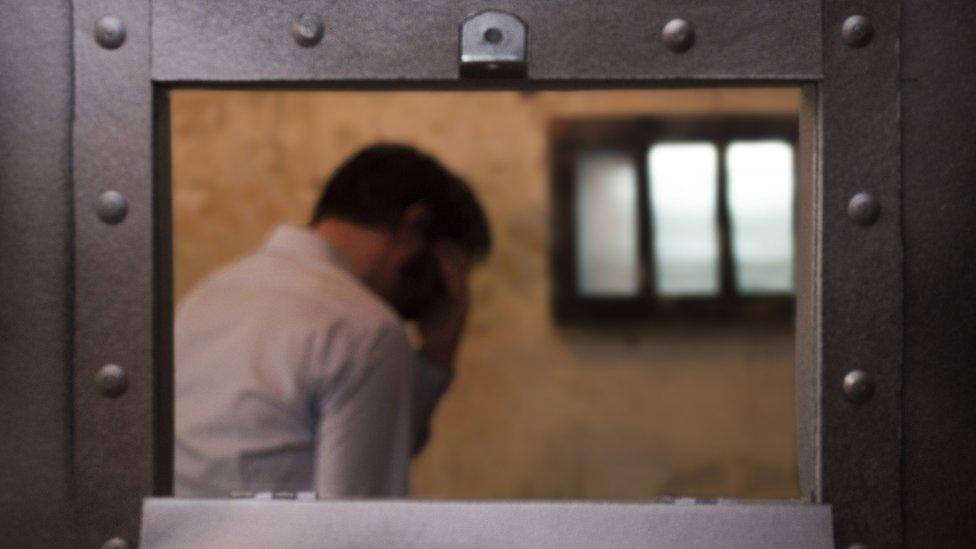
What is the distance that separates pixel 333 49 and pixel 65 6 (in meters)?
0.18

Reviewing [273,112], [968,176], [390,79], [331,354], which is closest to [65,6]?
[390,79]

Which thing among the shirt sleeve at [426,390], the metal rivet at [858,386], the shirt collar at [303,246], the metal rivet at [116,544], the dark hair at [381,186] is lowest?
the shirt sleeve at [426,390]

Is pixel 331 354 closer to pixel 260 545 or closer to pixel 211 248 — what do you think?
pixel 260 545

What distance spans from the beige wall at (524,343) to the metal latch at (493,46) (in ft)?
7.16

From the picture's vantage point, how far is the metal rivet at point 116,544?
0.78 m

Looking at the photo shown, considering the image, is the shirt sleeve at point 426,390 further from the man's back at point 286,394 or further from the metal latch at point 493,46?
the metal latch at point 493,46

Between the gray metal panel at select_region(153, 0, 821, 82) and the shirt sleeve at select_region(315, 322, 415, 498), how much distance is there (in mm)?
852

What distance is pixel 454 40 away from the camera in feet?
2.56

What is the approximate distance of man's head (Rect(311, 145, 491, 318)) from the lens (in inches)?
74.6

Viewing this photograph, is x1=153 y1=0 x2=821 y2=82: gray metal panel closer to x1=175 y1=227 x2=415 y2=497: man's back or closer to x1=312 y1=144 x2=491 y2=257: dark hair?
x1=175 y1=227 x2=415 y2=497: man's back

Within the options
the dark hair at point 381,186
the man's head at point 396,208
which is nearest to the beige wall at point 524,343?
the man's head at point 396,208

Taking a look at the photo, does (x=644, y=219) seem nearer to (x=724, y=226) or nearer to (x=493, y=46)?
(x=724, y=226)

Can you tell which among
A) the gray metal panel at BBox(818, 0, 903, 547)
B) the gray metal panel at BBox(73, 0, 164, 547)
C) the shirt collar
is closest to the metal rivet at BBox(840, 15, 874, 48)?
the gray metal panel at BBox(818, 0, 903, 547)

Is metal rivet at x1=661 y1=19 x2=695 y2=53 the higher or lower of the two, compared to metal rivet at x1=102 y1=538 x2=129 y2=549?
higher
